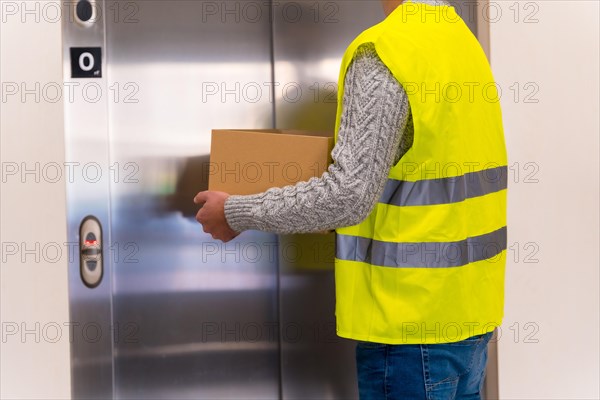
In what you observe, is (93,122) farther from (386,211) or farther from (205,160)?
(386,211)

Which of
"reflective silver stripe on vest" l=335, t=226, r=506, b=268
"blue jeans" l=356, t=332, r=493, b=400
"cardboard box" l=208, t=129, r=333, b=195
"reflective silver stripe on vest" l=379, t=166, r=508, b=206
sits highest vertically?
"cardboard box" l=208, t=129, r=333, b=195

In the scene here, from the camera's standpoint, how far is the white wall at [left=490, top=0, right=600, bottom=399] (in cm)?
226

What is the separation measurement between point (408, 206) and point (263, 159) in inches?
13.7

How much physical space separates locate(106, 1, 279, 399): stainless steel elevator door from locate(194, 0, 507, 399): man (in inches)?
27.7

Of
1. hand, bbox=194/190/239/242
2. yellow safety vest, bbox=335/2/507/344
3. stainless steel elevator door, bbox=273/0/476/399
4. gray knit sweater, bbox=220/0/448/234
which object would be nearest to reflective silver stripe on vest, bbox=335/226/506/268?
yellow safety vest, bbox=335/2/507/344

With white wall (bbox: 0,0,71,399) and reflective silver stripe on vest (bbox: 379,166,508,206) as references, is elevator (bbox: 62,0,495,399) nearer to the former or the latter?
white wall (bbox: 0,0,71,399)

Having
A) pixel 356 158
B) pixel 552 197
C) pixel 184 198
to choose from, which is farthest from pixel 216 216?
pixel 552 197

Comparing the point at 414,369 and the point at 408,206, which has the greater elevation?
the point at 408,206

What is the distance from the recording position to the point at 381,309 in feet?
4.79

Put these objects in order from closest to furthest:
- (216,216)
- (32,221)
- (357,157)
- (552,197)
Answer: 1. (357,157)
2. (216,216)
3. (32,221)
4. (552,197)

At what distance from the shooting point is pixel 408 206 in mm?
1441

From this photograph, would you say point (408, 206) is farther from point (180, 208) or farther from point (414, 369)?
point (180, 208)

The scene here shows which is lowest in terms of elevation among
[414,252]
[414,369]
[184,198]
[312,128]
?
[414,369]

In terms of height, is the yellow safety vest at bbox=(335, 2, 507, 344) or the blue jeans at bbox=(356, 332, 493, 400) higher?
the yellow safety vest at bbox=(335, 2, 507, 344)
